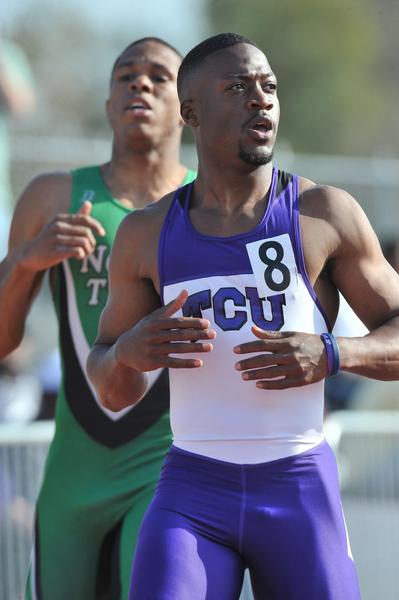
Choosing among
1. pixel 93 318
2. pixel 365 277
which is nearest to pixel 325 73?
pixel 93 318

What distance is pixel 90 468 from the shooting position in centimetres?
506

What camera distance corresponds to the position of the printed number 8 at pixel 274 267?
149 inches

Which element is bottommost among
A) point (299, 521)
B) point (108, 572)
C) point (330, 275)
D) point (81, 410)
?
point (108, 572)

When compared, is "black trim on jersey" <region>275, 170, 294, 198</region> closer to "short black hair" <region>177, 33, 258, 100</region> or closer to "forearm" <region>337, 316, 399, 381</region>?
"short black hair" <region>177, 33, 258, 100</region>

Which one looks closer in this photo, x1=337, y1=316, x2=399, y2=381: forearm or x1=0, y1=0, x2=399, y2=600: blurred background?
x1=337, y1=316, x2=399, y2=381: forearm

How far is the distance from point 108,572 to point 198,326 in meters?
1.83

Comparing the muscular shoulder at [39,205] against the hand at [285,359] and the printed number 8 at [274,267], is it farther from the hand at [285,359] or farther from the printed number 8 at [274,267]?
the hand at [285,359]

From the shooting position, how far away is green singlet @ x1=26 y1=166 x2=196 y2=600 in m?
4.94

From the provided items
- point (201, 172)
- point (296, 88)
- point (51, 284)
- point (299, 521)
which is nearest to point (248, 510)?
point (299, 521)

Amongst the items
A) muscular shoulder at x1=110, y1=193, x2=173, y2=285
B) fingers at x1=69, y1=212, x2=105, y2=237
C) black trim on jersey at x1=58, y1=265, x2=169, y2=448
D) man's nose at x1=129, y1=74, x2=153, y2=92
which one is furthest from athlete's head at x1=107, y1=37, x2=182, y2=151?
muscular shoulder at x1=110, y1=193, x2=173, y2=285

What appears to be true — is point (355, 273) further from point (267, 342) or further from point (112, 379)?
point (112, 379)

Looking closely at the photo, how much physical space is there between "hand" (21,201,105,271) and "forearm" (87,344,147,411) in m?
0.92

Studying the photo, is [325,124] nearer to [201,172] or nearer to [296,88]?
[296,88]

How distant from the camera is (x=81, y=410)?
5.13 m
